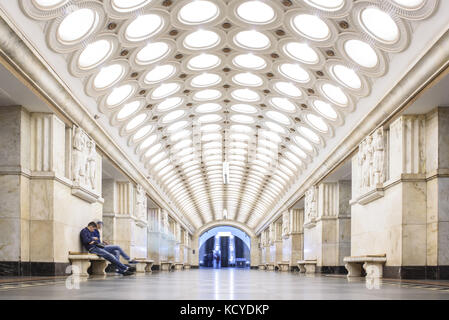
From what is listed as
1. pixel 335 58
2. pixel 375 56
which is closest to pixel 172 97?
pixel 335 58

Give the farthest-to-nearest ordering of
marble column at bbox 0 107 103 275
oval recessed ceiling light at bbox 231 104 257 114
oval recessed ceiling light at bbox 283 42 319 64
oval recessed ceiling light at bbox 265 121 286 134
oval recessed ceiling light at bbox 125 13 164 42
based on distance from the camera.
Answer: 1. oval recessed ceiling light at bbox 265 121 286 134
2. oval recessed ceiling light at bbox 231 104 257 114
3. oval recessed ceiling light at bbox 283 42 319 64
4. oval recessed ceiling light at bbox 125 13 164 42
5. marble column at bbox 0 107 103 275

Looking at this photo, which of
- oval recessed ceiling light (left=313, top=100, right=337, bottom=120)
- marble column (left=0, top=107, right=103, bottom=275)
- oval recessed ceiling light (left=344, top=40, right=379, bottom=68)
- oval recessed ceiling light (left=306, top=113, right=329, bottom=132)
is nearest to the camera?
marble column (left=0, top=107, right=103, bottom=275)

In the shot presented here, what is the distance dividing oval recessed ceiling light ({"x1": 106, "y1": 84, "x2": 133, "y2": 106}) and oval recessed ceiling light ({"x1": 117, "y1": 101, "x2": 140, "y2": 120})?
1.09 m

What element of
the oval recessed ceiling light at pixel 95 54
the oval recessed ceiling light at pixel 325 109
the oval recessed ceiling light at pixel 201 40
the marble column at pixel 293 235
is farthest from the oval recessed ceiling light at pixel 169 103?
the marble column at pixel 293 235

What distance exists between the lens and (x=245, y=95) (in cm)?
2478

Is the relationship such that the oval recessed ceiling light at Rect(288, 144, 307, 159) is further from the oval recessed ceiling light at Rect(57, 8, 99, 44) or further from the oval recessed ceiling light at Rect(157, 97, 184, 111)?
the oval recessed ceiling light at Rect(57, 8, 99, 44)

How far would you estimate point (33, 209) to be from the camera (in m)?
15.0

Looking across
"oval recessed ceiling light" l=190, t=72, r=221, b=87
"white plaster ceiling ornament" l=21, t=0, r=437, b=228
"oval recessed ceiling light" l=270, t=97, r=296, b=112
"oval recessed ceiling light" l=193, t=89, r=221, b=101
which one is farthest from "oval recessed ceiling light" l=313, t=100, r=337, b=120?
"oval recessed ceiling light" l=193, t=89, r=221, b=101

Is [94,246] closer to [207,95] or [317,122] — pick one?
[207,95]

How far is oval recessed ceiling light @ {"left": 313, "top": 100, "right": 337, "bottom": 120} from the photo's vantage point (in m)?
21.6

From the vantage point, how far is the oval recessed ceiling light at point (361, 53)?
51.3 feet

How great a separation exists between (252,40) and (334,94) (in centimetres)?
363

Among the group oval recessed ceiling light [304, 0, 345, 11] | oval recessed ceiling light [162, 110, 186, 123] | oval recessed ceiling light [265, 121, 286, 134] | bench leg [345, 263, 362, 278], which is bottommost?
bench leg [345, 263, 362, 278]

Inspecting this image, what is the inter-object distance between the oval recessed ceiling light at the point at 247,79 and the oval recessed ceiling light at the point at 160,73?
3.10 metres
